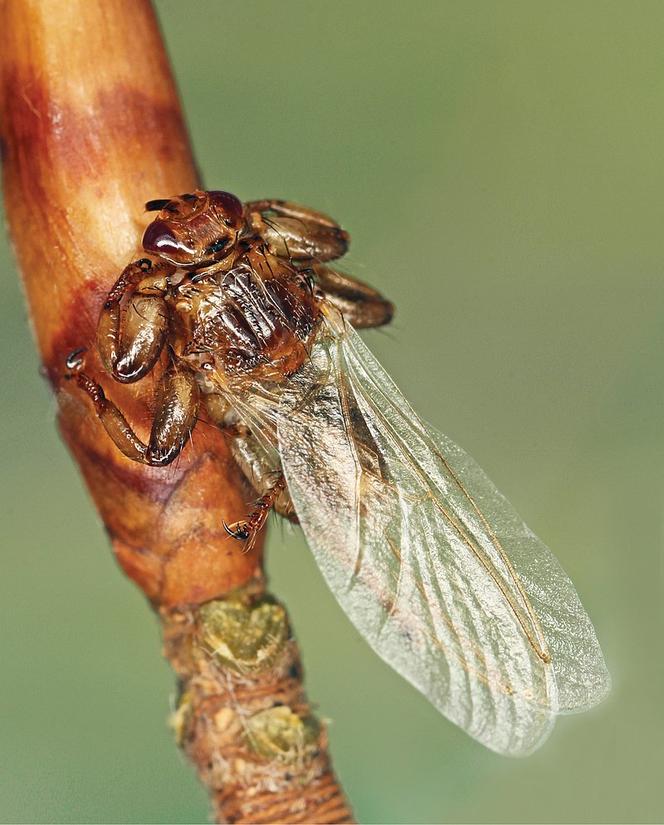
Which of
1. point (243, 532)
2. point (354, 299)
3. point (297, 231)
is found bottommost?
point (243, 532)

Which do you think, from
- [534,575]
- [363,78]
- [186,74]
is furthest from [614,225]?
[534,575]

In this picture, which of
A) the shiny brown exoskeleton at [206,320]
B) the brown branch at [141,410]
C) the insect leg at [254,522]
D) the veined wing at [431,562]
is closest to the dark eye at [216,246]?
the shiny brown exoskeleton at [206,320]

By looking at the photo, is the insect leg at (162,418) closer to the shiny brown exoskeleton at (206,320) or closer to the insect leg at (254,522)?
the shiny brown exoskeleton at (206,320)

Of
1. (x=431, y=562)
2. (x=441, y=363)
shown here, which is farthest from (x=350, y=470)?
(x=441, y=363)

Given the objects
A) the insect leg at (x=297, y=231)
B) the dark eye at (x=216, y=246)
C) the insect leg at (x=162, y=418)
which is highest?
the insect leg at (x=297, y=231)

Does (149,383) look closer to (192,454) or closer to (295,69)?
(192,454)

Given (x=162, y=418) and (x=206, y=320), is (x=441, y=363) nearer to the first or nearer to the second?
(x=206, y=320)
